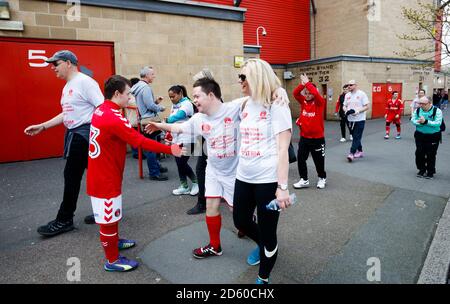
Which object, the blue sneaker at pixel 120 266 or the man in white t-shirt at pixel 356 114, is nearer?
the blue sneaker at pixel 120 266

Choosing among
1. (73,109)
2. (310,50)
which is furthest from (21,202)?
(310,50)

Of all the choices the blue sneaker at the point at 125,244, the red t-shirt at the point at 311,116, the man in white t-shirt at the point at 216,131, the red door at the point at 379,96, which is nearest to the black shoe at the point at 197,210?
the blue sneaker at the point at 125,244

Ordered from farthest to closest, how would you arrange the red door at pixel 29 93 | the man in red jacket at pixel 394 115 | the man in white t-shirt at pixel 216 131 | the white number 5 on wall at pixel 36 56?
the man in red jacket at pixel 394 115 < the white number 5 on wall at pixel 36 56 < the red door at pixel 29 93 < the man in white t-shirt at pixel 216 131

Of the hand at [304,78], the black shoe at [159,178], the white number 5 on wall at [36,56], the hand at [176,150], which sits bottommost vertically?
the black shoe at [159,178]

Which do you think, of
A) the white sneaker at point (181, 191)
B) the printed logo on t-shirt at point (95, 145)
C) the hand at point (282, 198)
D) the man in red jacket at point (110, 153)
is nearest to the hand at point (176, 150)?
the man in red jacket at point (110, 153)

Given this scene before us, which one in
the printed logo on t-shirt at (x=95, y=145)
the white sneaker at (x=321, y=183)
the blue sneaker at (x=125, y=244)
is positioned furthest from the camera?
the white sneaker at (x=321, y=183)

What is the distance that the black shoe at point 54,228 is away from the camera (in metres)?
3.89

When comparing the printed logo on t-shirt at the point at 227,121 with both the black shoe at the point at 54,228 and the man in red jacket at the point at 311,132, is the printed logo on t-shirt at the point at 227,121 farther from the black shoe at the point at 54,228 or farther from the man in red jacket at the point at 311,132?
the man in red jacket at the point at 311,132

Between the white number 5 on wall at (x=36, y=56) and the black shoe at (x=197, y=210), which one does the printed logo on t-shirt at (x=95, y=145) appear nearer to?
the black shoe at (x=197, y=210)

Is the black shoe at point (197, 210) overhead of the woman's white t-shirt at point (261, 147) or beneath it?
beneath

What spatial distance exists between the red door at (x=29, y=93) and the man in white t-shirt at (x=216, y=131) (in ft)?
20.1

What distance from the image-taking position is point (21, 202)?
5.19m

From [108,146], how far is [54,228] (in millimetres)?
1772
